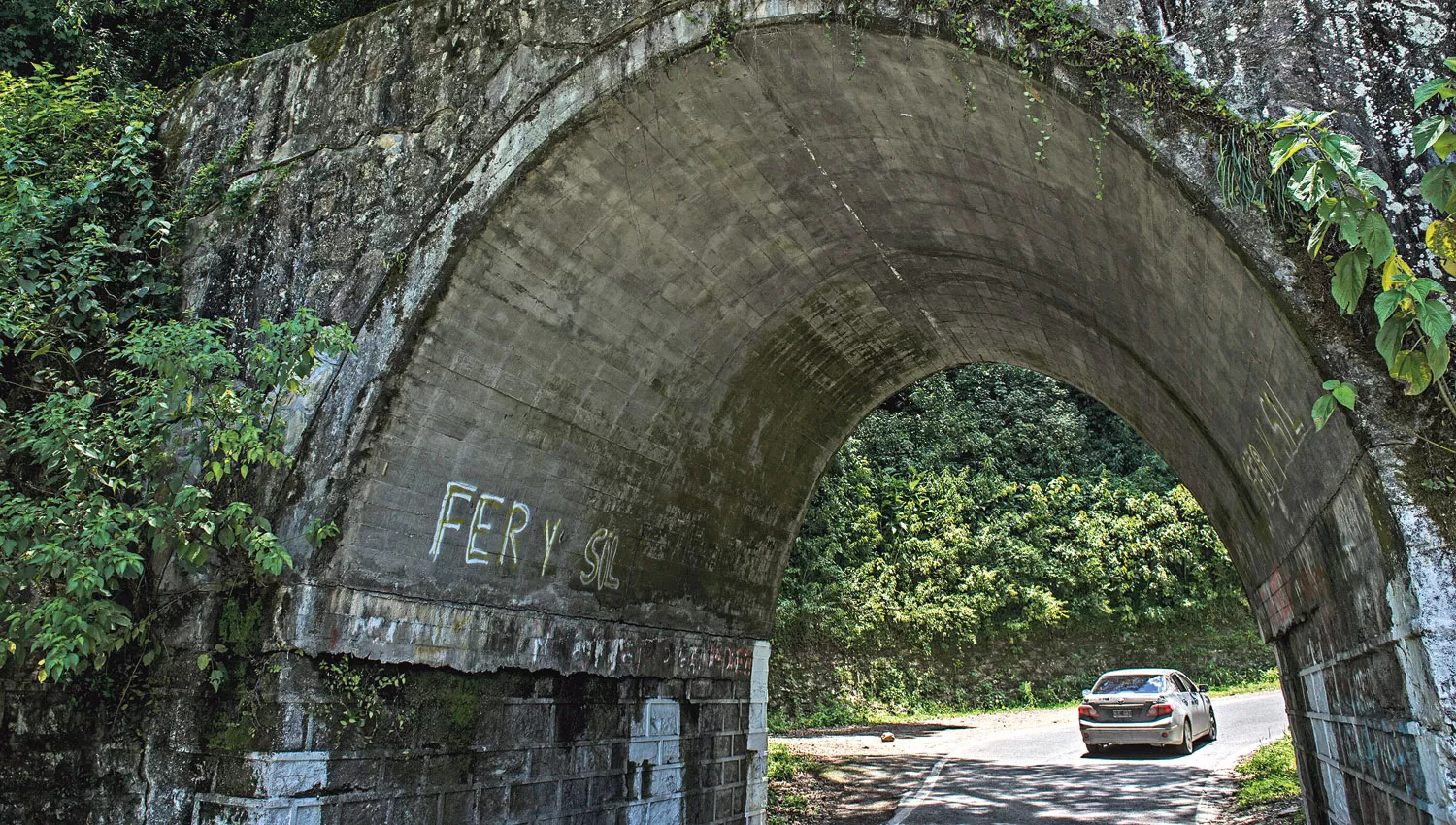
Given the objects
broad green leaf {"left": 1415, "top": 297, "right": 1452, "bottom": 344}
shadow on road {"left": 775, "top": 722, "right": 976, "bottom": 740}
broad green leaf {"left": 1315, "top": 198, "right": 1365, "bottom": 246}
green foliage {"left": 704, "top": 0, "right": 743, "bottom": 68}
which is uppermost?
green foliage {"left": 704, "top": 0, "right": 743, "bottom": 68}

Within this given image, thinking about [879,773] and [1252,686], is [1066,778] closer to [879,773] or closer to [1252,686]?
[879,773]

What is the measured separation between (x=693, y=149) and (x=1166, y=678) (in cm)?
1182

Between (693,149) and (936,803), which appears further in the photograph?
(936,803)

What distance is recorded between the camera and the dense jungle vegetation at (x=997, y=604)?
786 inches

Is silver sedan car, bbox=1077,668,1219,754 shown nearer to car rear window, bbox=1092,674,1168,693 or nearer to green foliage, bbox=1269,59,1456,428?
car rear window, bbox=1092,674,1168,693

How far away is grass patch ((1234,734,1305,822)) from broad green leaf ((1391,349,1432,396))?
7.33m

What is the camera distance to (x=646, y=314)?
273 inches

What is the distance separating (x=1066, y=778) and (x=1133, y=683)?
7.13ft

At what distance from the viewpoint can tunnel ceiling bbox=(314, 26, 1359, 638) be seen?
4.75 m

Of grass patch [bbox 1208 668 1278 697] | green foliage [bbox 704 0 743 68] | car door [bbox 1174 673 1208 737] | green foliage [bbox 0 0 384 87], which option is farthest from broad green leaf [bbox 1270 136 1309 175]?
grass patch [bbox 1208 668 1278 697]

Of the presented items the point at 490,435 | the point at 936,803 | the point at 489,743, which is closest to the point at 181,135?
the point at 490,435

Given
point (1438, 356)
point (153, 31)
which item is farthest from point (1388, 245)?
point (153, 31)

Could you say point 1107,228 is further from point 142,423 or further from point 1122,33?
point 142,423

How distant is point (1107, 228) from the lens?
5090 mm
